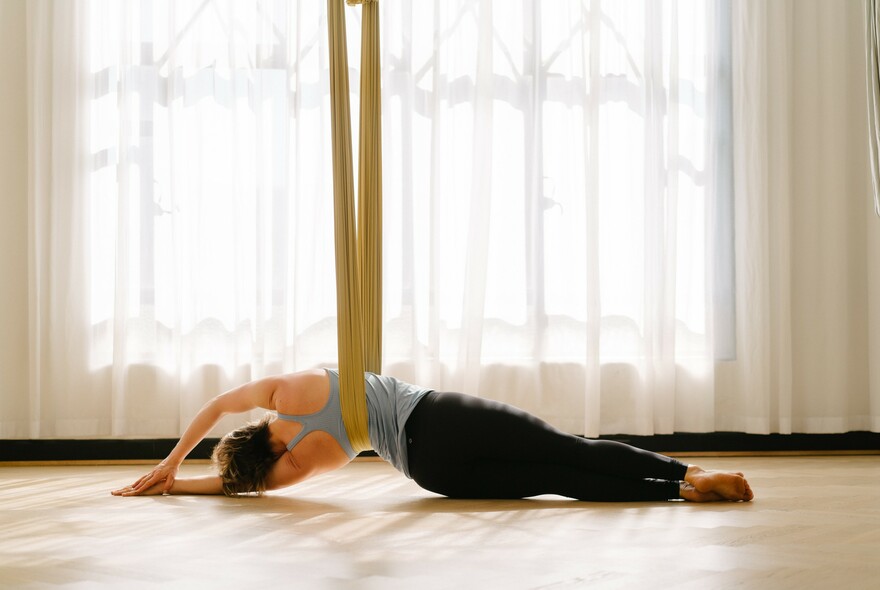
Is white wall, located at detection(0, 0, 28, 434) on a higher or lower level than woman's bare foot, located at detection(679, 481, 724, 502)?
higher

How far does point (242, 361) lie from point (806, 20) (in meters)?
2.71

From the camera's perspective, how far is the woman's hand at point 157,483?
2.40 m

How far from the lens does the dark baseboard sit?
3.30 m

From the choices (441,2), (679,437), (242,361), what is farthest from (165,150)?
(679,437)

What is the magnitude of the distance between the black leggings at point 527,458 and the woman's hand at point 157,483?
0.70 metres

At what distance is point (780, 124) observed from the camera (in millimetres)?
3479

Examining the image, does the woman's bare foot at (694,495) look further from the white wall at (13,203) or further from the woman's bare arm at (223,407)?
the white wall at (13,203)

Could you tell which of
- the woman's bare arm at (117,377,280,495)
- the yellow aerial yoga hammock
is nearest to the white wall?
the woman's bare arm at (117,377,280,495)

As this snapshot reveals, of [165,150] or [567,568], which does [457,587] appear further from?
[165,150]

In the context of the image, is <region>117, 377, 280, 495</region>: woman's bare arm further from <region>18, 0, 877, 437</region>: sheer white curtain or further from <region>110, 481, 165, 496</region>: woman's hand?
<region>18, 0, 877, 437</region>: sheer white curtain

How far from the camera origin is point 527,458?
7.47 ft

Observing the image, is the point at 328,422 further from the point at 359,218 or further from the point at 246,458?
the point at 359,218

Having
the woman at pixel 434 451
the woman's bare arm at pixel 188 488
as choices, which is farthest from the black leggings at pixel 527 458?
the woman's bare arm at pixel 188 488

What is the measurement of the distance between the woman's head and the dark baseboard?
0.99 meters
